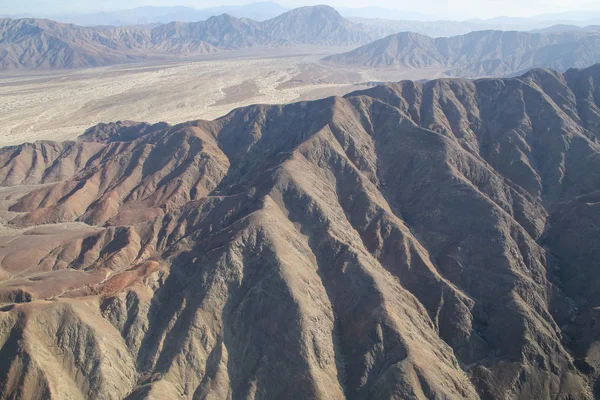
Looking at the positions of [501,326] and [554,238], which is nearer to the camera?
[501,326]

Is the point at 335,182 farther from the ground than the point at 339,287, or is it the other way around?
the point at 335,182

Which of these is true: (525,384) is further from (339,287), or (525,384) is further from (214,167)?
(214,167)

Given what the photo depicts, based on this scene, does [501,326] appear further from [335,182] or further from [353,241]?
[335,182]

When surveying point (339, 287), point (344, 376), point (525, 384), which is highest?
point (339, 287)

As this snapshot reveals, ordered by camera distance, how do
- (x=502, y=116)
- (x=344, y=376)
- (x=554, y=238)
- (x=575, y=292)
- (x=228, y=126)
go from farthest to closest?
(x=228, y=126), (x=502, y=116), (x=554, y=238), (x=575, y=292), (x=344, y=376)

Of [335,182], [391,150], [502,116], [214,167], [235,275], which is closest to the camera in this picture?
[235,275]

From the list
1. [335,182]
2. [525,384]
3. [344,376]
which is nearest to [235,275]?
[344,376]

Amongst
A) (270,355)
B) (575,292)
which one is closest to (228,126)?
(270,355)
